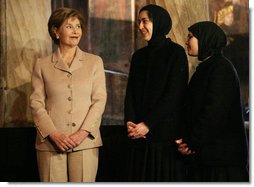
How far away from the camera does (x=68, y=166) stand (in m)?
2.25

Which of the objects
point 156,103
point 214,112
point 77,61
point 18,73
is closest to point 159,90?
point 156,103

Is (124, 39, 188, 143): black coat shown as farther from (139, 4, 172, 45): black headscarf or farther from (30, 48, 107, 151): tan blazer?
(30, 48, 107, 151): tan blazer

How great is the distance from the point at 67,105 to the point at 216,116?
72cm

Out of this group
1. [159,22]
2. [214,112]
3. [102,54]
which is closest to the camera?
[214,112]

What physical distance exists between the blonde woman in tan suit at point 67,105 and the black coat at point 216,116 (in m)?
0.47

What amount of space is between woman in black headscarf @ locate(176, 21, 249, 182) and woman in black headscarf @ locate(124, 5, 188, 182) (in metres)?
0.07

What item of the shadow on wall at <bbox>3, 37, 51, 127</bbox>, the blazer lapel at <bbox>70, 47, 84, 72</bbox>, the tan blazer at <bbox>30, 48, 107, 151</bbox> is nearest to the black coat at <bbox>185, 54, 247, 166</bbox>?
the tan blazer at <bbox>30, 48, 107, 151</bbox>

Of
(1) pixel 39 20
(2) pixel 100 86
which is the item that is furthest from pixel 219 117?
(1) pixel 39 20

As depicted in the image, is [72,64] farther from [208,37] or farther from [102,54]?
[208,37]

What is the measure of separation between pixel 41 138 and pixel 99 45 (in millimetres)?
560

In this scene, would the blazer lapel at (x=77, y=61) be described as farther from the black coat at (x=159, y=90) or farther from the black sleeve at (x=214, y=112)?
the black sleeve at (x=214, y=112)

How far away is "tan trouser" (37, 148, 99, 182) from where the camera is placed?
7.32 ft

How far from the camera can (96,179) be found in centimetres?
232

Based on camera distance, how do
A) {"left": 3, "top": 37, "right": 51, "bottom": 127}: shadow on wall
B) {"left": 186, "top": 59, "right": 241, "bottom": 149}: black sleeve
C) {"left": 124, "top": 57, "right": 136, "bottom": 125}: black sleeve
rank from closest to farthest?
1. {"left": 186, "top": 59, "right": 241, "bottom": 149}: black sleeve
2. {"left": 124, "top": 57, "right": 136, "bottom": 125}: black sleeve
3. {"left": 3, "top": 37, "right": 51, "bottom": 127}: shadow on wall
